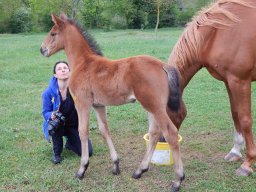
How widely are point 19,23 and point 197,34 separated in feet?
110

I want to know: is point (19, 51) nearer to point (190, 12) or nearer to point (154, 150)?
point (154, 150)

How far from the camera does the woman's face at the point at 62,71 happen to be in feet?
15.2

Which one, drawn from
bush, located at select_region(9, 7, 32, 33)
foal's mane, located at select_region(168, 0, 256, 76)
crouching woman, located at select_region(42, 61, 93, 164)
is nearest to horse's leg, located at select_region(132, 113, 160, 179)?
foal's mane, located at select_region(168, 0, 256, 76)

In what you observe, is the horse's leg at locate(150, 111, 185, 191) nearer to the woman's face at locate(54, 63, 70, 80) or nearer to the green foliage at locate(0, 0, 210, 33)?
the woman's face at locate(54, 63, 70, 80)

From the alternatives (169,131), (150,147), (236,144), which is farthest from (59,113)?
(236,144)

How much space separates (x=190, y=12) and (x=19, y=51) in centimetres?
2499

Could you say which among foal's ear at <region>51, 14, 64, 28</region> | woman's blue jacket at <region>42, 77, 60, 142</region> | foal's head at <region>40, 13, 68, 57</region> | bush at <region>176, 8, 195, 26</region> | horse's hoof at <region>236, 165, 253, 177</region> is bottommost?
bush at <region>176, 8, 195, 26</region>

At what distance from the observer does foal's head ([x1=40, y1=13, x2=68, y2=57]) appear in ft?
14.0

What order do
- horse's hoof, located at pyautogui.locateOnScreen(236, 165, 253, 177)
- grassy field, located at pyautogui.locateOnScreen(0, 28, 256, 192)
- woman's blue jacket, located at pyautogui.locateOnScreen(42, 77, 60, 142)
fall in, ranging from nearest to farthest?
grassy field, located at pyautogui.locateOnScreen(0, 28, 256, 192) < horse's hoof, located at pyautogui.locateOnScreen(236, 165, 253, 177) < woman's blue jacket, located at pyautogui.locateOnScreen(42, 77, 60, 142)

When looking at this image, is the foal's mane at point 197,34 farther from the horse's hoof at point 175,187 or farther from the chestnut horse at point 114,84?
the horse's hoof at point 175,187

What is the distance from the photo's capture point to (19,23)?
35375mm

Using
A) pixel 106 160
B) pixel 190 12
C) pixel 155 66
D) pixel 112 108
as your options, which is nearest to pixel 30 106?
pixel 112 108

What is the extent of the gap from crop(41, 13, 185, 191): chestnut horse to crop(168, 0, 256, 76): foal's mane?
0.60 metres

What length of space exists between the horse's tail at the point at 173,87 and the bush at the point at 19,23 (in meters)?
33.4
